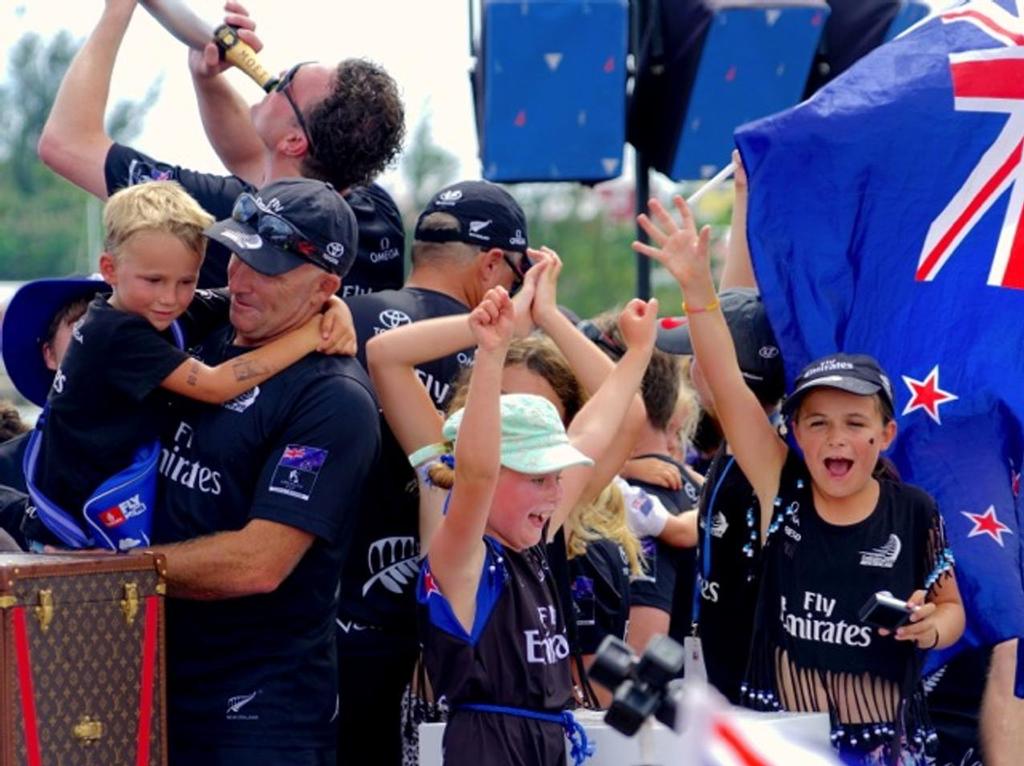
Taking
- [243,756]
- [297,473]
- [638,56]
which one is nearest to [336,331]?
[297,473]

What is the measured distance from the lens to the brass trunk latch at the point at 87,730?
438 cm

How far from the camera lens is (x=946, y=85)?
5.55 meters

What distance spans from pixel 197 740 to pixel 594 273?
5762cm

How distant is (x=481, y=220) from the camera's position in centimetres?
532

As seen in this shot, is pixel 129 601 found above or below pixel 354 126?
below

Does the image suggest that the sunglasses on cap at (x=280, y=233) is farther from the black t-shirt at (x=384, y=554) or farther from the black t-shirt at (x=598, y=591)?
the black t-shirt at (x=598, y=591)

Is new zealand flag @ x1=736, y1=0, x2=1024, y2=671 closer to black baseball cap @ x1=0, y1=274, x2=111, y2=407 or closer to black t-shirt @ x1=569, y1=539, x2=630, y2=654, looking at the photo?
black t-shirt @ x1=569, y1=539, x2=630, y2=654

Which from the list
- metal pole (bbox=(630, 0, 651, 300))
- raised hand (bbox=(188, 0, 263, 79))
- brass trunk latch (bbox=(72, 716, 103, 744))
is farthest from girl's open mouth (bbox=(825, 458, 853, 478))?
metal pole (bbox=(630, 0, 651, 300))

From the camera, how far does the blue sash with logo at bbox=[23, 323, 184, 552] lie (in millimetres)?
4676

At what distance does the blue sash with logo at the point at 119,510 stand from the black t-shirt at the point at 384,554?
2.15 feet

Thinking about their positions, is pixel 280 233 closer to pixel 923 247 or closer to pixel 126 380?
pixel 126 380

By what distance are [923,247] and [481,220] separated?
1.18 meters

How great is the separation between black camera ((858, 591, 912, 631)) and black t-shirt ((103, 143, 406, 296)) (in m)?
1.73

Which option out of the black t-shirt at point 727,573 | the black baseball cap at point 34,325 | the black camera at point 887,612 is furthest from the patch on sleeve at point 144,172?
the black camera at point 887,612
